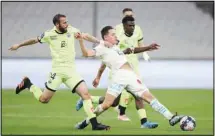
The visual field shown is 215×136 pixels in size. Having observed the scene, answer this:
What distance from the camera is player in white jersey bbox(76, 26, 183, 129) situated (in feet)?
55.5

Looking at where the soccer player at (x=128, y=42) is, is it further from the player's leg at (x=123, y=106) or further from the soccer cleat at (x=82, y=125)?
the soccer cleat at (x=82, y=125)

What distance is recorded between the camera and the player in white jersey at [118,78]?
1692cm

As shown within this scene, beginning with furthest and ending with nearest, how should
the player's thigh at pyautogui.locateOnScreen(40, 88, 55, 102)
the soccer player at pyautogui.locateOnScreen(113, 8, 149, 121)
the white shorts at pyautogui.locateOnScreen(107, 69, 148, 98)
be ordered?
the soccer player at pyautogui.locateOnScreen(113, 8, 149, 121) < the player's thigh at pyautogui.locateOnScreen(40, 88, 55, 102) < the white shorts at pyautogui.locateOnScreen(107, 69, 148, 98)

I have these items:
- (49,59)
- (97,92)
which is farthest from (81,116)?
(49,59)

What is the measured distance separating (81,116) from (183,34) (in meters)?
15.8

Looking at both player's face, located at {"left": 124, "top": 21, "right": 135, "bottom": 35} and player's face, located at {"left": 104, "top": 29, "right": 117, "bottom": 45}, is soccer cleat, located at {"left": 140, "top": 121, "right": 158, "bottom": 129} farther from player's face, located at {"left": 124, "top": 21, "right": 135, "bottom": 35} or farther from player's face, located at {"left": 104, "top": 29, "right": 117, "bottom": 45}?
player's face, located at {"left": 124, "top": 21, "right": 135, "bottom": 35}

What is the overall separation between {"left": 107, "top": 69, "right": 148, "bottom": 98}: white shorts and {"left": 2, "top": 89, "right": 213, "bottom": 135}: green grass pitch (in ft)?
2.45

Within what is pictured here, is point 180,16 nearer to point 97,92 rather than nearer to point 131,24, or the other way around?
point 97,92

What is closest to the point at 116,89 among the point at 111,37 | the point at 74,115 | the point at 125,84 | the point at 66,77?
the point at 125,84

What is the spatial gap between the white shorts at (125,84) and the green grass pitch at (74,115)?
2.45ft

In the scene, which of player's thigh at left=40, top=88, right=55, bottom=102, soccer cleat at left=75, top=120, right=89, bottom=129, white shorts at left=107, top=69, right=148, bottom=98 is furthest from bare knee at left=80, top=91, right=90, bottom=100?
player's thigh at left=40, top=88, right=55, bottom=102

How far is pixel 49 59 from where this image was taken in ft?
112

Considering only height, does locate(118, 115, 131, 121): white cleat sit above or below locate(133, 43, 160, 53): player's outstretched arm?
below

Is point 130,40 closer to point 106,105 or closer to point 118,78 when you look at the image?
point 118,78
